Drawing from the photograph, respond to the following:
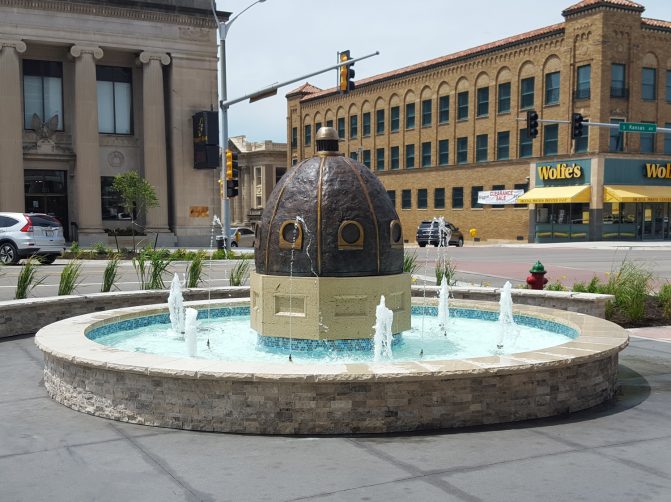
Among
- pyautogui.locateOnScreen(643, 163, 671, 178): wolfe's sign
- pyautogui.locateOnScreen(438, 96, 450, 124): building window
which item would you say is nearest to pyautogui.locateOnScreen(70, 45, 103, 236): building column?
pyautogui.locateOnScreen(438, 96, 450, 124): building window

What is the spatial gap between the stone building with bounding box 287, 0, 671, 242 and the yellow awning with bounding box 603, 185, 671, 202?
0.29ft

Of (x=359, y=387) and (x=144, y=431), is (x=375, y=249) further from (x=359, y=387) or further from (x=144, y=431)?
(x=144, y=431)

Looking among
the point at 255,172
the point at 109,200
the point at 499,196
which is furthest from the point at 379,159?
the point at 109,200

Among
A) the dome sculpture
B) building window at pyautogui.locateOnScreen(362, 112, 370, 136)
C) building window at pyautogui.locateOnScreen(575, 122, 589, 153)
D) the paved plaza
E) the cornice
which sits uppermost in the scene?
the cornice

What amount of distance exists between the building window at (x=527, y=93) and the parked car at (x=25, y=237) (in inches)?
1433

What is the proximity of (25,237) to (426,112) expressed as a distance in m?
41.1

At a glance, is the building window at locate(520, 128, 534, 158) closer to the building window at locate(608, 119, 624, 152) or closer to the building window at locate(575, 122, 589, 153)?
the building window at locate(575, 122, 589, 153)

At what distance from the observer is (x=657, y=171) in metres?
48.5

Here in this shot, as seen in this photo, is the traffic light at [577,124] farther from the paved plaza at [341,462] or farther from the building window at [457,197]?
the paved plaza at [341,462]

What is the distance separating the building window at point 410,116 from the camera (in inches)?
2408

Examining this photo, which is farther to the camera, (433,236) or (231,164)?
(433,236)

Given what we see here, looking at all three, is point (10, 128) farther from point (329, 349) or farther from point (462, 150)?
point (462, 150)

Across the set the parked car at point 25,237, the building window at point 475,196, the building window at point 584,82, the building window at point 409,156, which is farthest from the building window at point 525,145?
the parked car at point 25,237

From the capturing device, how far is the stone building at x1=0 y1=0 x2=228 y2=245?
37031mm
